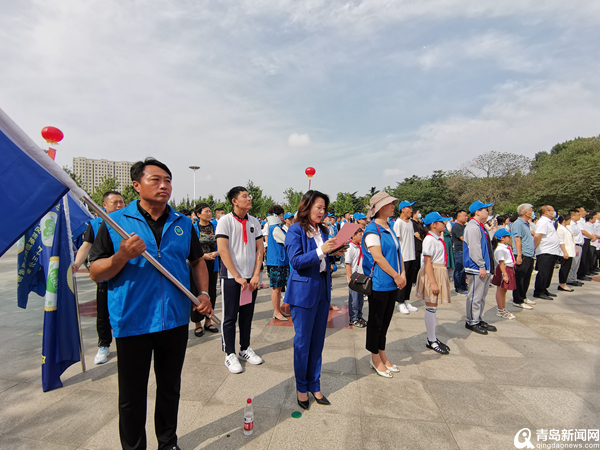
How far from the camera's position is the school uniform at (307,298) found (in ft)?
8.49

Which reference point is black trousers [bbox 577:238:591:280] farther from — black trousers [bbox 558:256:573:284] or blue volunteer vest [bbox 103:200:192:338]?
blue volunteer vest [bbox 103:200:192:338]

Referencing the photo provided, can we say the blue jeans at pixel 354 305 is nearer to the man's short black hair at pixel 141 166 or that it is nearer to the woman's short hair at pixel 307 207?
the woman's short hair at pixel 307 207

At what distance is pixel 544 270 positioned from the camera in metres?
6.83

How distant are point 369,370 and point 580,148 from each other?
41650 mm

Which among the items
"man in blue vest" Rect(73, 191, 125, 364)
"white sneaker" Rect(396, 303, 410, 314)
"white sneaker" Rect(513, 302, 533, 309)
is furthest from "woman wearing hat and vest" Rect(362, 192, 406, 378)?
"white sneaker" Rect(513, 302, 533, 309)

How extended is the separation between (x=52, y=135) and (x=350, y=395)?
4.43 meters

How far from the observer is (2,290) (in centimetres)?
736

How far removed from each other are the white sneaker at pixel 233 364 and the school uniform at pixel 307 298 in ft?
3.17

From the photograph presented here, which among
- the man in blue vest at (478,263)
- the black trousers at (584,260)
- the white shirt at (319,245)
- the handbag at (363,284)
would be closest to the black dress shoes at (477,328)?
the man in blue vest at (478,263)

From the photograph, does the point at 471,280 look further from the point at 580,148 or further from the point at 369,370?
the point at 580,148

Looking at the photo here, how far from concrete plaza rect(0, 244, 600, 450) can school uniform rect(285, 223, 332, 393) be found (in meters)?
0.39

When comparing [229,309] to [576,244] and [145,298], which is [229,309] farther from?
[576,244]

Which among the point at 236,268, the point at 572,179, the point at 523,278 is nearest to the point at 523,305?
the point at 523,278

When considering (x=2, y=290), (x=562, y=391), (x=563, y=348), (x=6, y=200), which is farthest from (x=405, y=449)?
(x=2, y=290)
